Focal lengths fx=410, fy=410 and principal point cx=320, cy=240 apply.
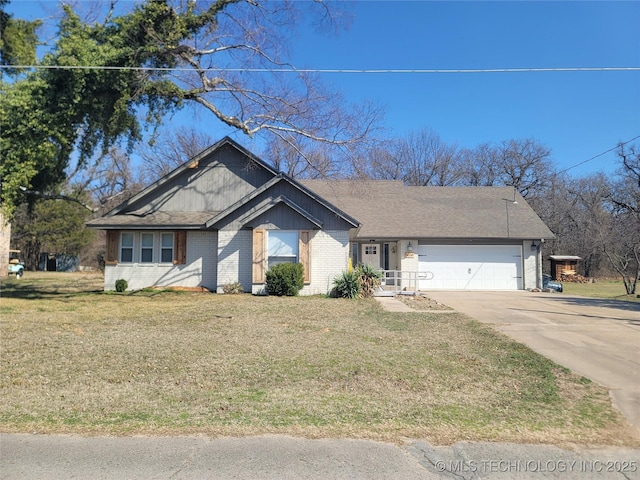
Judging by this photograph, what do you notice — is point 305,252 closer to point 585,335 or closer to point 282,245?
point 282,245

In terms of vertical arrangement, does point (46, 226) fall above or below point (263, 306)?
above

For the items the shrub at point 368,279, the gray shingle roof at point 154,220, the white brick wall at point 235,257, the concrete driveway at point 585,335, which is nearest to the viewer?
the concrete driveway at point 585,335

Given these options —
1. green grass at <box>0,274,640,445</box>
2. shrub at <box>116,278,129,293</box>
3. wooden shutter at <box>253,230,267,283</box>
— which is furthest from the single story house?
green grass at <box>0,274,640,445</box>

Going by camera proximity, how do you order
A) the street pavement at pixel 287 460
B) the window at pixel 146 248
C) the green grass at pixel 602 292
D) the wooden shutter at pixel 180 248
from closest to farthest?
the street pavement at pixel 287 460
the wooden shutter at pixel 180 248
the window at pixel 146 248
the green grass at pixel 602 292

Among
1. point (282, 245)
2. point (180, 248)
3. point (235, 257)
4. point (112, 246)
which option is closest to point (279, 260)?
point (282, 245)

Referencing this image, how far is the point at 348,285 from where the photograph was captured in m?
15.2

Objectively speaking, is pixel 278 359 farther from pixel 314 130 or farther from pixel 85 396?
pixel 314 130

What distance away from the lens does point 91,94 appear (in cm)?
1429

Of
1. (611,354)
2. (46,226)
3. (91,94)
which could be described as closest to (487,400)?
(611,354)

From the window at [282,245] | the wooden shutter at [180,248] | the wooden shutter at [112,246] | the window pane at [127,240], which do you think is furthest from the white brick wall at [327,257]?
the wooden shutter at [112,246]

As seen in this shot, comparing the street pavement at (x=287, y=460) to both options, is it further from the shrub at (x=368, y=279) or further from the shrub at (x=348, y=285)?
the shrub at (x=368, y=279)

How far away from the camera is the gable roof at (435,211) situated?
20.7 meters

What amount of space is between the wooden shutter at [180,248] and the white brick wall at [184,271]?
0.47 feet

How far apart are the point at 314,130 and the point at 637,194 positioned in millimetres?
22066
